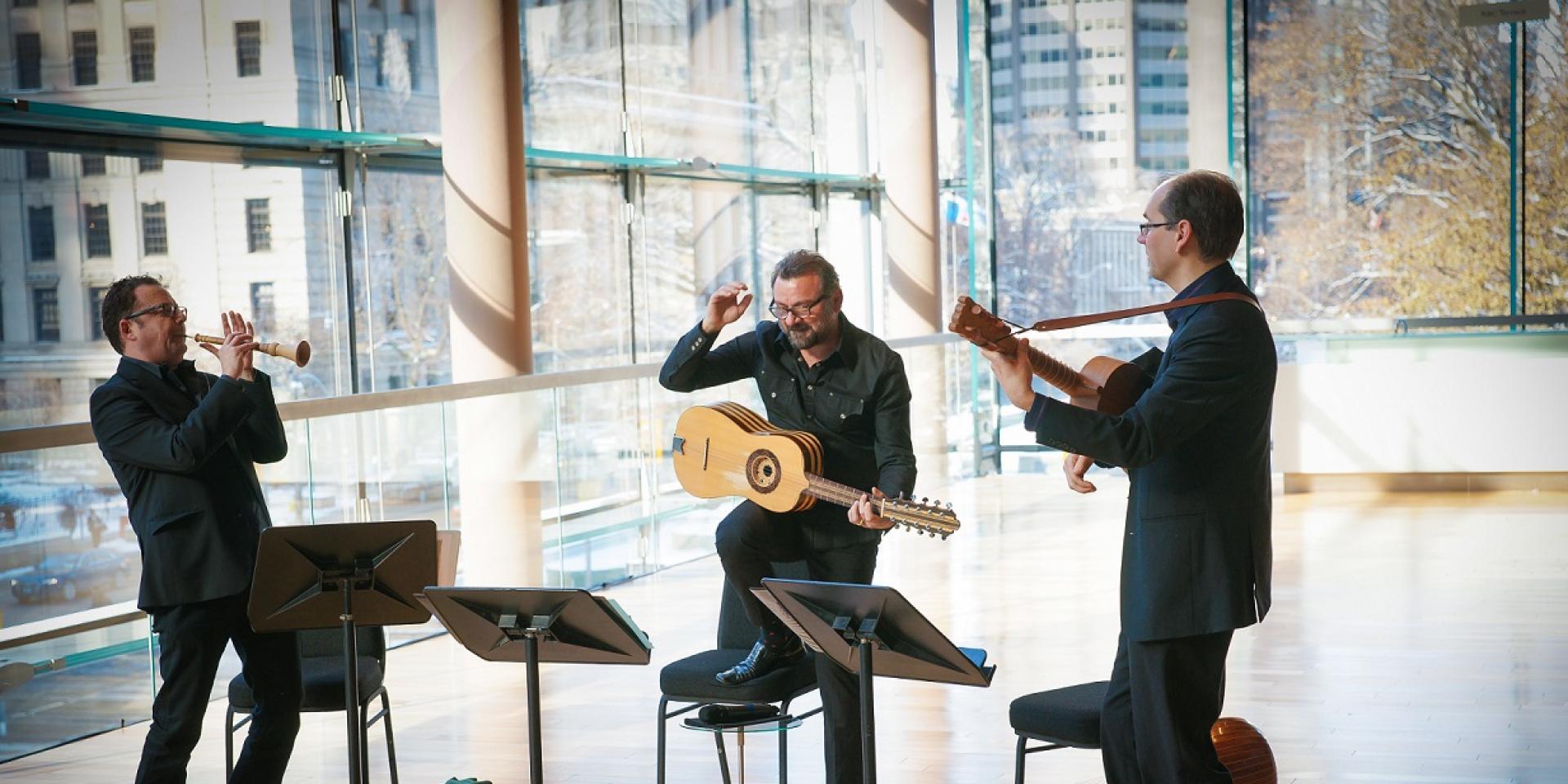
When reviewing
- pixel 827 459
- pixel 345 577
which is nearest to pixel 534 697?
pixel 345 577

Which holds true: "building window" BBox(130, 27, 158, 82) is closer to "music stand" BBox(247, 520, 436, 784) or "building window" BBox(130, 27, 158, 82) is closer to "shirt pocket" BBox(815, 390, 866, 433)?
"music stand" BBox(247, 520, 436, 784)

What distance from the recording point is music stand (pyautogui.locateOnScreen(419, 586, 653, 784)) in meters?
3.02

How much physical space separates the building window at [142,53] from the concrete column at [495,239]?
131cm

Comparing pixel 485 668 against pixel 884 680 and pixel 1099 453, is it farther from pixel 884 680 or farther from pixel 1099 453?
pixel 1099 453

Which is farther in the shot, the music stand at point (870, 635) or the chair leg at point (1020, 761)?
the chair leg at point (1020, 761)

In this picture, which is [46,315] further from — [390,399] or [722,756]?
[722,756]

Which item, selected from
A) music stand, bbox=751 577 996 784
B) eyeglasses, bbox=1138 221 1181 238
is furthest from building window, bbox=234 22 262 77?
eyeglasses, bbox=1138 221 1181 238

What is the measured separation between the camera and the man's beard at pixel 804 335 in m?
3.79

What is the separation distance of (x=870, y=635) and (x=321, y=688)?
176 centimetres

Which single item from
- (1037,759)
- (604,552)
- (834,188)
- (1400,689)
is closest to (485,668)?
(604,552)

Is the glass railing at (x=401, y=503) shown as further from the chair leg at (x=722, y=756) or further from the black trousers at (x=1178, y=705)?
the black trousers at (x=1178, y=705)

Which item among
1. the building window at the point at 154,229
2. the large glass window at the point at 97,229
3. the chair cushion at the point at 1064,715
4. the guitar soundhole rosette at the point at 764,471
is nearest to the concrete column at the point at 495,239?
the building window at the point at 154,229

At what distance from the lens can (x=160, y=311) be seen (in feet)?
12.4

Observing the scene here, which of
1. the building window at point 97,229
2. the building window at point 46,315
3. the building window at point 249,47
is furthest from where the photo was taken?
the building window at point 249,47
